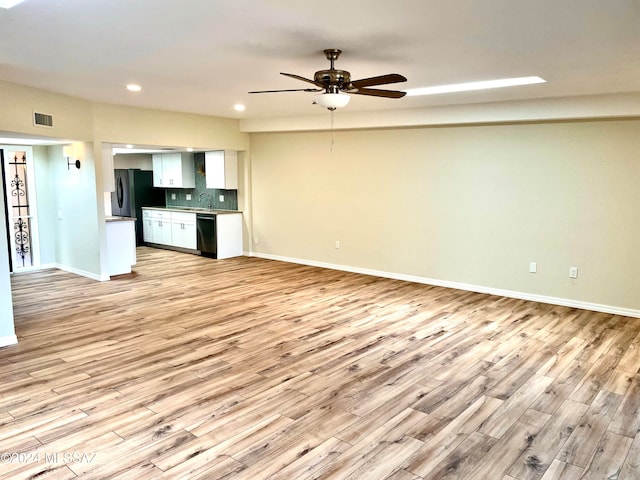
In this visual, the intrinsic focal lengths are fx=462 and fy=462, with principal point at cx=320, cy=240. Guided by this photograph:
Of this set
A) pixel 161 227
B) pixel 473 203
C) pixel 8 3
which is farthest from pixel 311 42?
pixel 161 227

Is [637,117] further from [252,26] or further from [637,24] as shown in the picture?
[252,26]

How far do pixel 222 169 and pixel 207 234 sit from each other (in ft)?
4.11

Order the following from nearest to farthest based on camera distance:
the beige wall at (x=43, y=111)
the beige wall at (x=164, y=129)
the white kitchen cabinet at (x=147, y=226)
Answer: the beige wall at (x=43, y=111)
the beige wall at (x=164, y=129)
the white kitchen cabinet at (x=147, y=226)

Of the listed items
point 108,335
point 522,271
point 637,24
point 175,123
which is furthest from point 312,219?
point 637,24

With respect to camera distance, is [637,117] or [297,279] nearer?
[637,117]

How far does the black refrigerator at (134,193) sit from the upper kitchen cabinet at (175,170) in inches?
17.9

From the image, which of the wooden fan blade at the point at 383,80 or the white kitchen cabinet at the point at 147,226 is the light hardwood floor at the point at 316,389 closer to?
the wooden fan blade at the point at 383,80

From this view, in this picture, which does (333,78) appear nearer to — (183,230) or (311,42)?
(311,42)

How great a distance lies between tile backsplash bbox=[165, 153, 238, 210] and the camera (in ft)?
29.9

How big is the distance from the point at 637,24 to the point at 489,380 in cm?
260

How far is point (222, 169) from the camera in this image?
28.3ft

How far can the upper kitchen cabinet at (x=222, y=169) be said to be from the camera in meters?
8.60

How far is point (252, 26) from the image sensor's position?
116 inches

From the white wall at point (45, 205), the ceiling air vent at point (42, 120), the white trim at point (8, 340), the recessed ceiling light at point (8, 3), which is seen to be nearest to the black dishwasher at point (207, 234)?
the white wall at point (45, 205)
